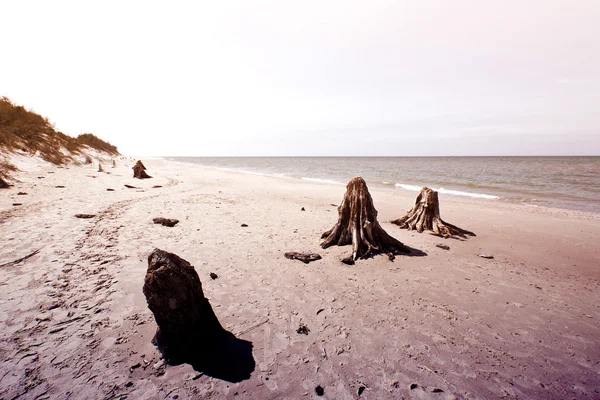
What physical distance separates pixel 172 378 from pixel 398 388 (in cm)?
274

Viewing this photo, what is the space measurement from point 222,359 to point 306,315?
5.26 feet

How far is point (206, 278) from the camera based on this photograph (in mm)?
5758

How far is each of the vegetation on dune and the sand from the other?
60.8 feet

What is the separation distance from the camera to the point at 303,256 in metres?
6.97

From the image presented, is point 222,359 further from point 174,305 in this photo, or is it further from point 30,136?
point 30,136

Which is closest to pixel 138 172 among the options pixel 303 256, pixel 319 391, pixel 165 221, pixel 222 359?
pixel 165 221

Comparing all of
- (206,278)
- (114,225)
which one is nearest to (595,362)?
(206,278)

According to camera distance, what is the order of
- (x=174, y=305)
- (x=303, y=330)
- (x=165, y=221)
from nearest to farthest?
(x=174, y=305)
(x=303, y=330)
(x=165, y=221)

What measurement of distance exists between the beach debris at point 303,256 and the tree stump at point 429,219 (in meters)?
5.12

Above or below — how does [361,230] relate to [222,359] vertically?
above

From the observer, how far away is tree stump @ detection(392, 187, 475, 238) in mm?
9680

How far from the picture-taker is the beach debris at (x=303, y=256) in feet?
22.6

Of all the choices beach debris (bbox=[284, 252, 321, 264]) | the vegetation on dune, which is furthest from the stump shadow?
the vegetation on dune

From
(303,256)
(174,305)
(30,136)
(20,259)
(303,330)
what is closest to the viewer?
(174,305)
